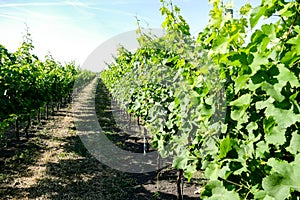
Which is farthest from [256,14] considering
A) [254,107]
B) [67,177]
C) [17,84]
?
[17,84]

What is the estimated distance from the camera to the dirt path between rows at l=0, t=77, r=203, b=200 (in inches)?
232

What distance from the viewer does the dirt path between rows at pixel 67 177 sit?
5898 mm

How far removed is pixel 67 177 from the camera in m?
6.77

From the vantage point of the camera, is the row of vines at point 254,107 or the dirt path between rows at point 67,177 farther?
the dirt path between rows at point 67,177

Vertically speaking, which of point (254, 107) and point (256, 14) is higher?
point (256, 14)

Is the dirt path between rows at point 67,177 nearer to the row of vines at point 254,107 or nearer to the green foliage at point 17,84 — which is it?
the green foliage at point 17,84

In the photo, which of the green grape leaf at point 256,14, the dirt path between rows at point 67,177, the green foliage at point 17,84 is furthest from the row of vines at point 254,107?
the green foliage at point 17,84

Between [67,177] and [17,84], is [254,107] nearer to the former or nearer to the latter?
[67,177]

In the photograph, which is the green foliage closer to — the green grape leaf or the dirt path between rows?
the dirt path between rows

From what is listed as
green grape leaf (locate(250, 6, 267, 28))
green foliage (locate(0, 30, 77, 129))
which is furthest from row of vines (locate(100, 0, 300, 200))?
green foliage (locate(0, 30, 77, 129))

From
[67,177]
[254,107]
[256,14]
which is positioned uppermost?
[256,14]

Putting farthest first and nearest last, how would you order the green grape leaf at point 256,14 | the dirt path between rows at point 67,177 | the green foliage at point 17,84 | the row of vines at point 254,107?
the green foliage at point 17,84
the dirt path between rows at point 67,177
the green grape leaf at point 256,14
the row of vines at point 254,107

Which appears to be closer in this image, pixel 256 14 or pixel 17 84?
pixel 256 14

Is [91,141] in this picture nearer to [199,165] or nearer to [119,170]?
[119,170]
